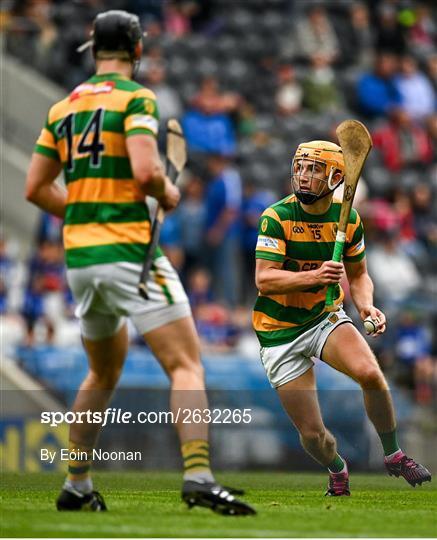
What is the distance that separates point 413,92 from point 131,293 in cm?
1243

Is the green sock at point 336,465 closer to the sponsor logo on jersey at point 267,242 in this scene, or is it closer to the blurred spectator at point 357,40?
the sponsor logo on jersey at point 267,242

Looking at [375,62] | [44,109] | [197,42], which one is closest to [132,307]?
[44,109]

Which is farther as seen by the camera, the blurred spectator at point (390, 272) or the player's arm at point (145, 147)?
the blurred spectator at point (390, 272)

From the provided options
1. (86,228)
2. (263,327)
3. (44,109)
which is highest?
(44,109)

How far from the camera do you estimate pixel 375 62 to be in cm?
1891

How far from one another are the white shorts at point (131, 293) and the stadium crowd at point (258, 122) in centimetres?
705

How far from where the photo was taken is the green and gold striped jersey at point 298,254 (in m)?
8.08

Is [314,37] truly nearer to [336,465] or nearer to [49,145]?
[336,465]

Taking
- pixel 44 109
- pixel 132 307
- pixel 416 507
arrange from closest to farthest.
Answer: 1. pixel 132 307
2. pixel 416 507
3. pixel 44 109

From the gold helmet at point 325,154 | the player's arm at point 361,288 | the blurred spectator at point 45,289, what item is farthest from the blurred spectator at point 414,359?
the gold helmet at point 325,154

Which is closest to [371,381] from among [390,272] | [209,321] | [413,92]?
[209,321]

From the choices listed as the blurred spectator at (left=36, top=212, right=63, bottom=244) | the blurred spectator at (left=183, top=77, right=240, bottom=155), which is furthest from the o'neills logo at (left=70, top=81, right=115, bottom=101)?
the blurred spectator at (left=183, top=77, right=240, bottom=155)

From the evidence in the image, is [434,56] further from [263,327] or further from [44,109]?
[263,327]

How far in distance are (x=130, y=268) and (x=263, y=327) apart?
1.87 m
